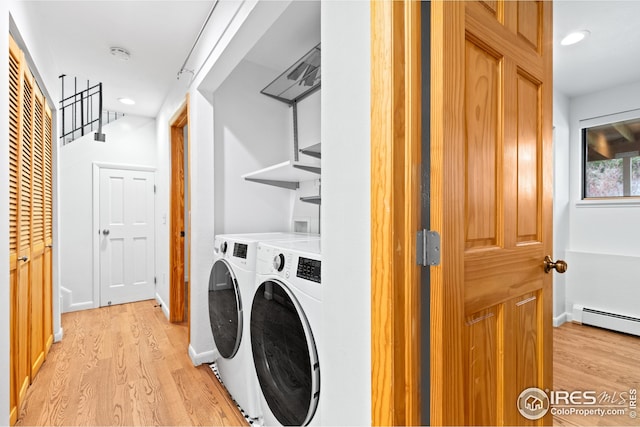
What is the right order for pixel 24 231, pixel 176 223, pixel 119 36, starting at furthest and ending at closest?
pixel 176 223 → pixel 119 36 → pixel 24 231

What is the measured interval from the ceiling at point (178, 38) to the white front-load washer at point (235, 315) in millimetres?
1449

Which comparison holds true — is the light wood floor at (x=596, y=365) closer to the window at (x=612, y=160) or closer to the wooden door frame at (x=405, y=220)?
the window at (x=612, y=160)

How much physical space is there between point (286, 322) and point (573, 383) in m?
1.93

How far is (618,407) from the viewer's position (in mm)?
1733

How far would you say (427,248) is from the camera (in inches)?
29.1

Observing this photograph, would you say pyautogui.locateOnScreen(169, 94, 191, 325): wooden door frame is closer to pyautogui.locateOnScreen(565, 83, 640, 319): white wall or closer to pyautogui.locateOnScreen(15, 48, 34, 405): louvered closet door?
pyautogui.locateOnScreen(15, 48, 34, 405): louvered closet door

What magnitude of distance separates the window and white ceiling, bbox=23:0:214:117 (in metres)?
3.47

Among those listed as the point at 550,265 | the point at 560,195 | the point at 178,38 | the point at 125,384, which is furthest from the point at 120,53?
the point at 560,195

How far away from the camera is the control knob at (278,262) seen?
1337 mm

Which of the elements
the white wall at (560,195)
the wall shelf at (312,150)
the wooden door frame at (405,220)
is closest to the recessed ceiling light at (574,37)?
the white wall at (560,195)

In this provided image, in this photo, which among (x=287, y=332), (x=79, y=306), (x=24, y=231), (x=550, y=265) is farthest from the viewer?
(x=79, y=306)

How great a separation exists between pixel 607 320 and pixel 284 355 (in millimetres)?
3155

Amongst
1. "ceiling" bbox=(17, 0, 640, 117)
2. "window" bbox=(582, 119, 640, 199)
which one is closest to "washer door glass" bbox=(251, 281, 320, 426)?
"ceiling" bbox=(17, 0, 640, 117)

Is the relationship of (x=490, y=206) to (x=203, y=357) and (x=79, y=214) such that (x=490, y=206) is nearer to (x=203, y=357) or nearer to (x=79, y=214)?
(x=203, y=357)
